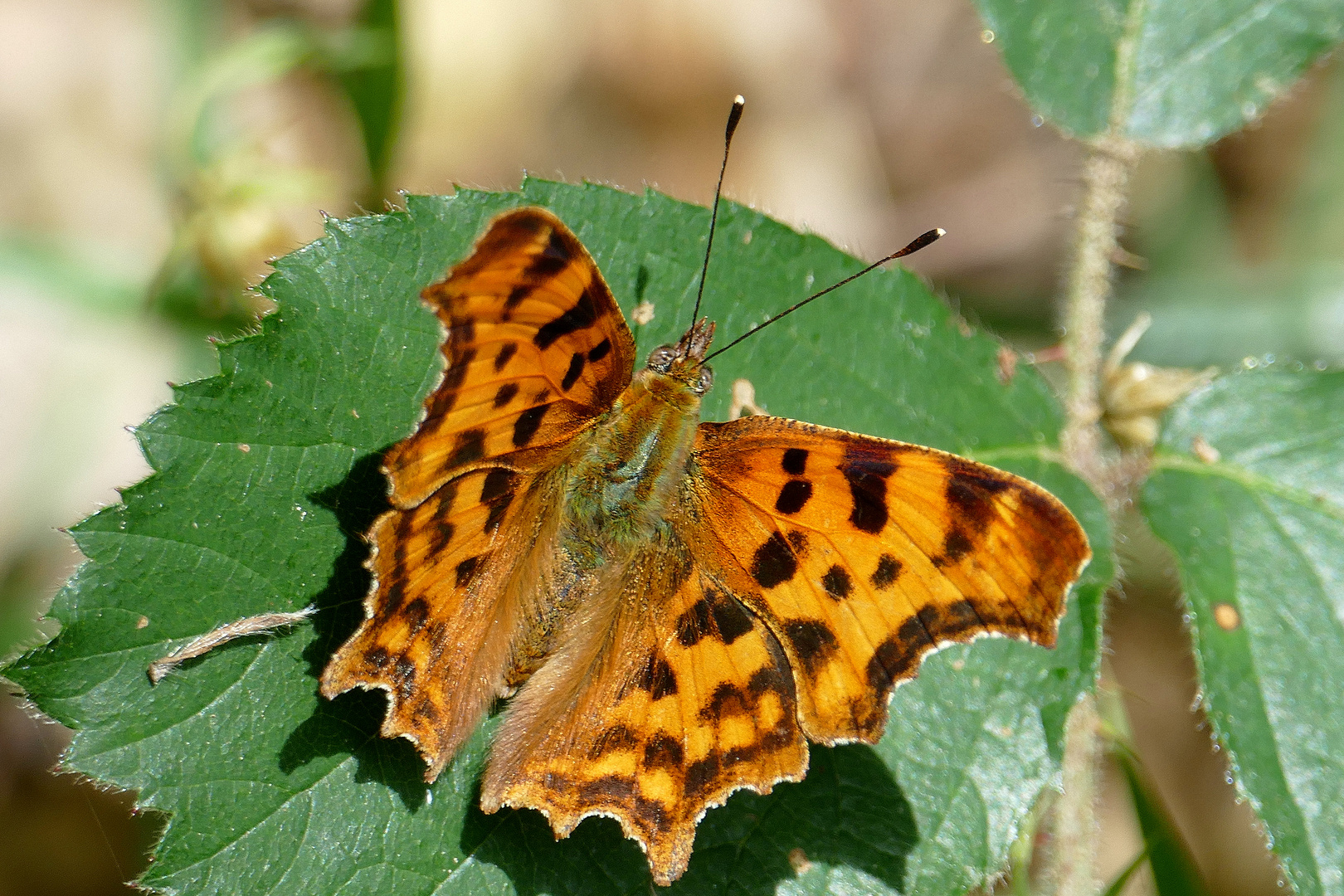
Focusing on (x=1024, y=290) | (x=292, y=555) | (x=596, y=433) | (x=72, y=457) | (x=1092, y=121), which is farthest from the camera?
(x=1024, y=290)

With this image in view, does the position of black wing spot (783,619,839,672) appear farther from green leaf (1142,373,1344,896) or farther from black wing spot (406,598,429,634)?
green leaf (1142,373,1344,896)

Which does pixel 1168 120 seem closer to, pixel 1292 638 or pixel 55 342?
pixel 1292 638

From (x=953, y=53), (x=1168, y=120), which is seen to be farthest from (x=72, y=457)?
(x=953, y=53)

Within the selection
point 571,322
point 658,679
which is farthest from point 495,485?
point 658,679

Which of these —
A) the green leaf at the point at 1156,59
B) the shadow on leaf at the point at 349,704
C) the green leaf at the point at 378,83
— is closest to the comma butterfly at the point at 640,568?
the shadow on leaf at the point at 349,704

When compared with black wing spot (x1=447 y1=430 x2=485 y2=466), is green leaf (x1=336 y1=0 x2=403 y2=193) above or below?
above

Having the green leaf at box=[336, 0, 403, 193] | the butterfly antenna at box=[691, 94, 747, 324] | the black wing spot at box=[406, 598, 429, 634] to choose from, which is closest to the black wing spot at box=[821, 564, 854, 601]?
the butterfly antenna at box=[691, 94, 747, 324]

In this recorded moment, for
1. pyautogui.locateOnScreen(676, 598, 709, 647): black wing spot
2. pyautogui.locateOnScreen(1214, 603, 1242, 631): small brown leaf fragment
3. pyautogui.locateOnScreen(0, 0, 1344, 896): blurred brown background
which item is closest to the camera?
pyautogui.locateOnScreen(676, 598, 709, 647): black wing spot
